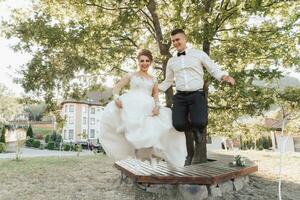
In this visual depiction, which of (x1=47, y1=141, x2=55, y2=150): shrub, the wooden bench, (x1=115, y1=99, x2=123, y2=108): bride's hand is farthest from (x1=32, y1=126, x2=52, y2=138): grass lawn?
(x1=115, y1=99, x2=123, y2=108): bride's hand

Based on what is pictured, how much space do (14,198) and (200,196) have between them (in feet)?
15.6

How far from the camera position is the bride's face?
5.44m

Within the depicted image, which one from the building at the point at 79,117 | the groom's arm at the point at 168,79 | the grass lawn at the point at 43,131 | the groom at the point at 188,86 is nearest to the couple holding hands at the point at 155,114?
the groom at the point at 188,86

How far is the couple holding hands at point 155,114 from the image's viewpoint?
5145 millimetres

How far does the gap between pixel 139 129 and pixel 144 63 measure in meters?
1.16

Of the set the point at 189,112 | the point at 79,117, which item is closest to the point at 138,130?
the point at 189,112

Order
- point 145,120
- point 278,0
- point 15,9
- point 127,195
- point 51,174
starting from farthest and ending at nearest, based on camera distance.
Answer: point 15,9 < point 51,174 < point 278,0 < point 127,195 < point 145,120

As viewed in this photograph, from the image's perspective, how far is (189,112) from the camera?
18.5 ft

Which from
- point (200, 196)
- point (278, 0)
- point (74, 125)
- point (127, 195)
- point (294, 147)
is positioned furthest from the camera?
point (74, 125)

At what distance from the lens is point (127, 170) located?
9.33m

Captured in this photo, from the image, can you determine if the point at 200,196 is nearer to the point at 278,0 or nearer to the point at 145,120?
the point at 145,120

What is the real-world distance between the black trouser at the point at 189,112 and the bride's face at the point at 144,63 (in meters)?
0.76

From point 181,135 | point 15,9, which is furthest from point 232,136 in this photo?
point 15,9

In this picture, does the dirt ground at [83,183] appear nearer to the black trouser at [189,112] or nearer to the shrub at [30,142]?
the black trouser at [189,112]
